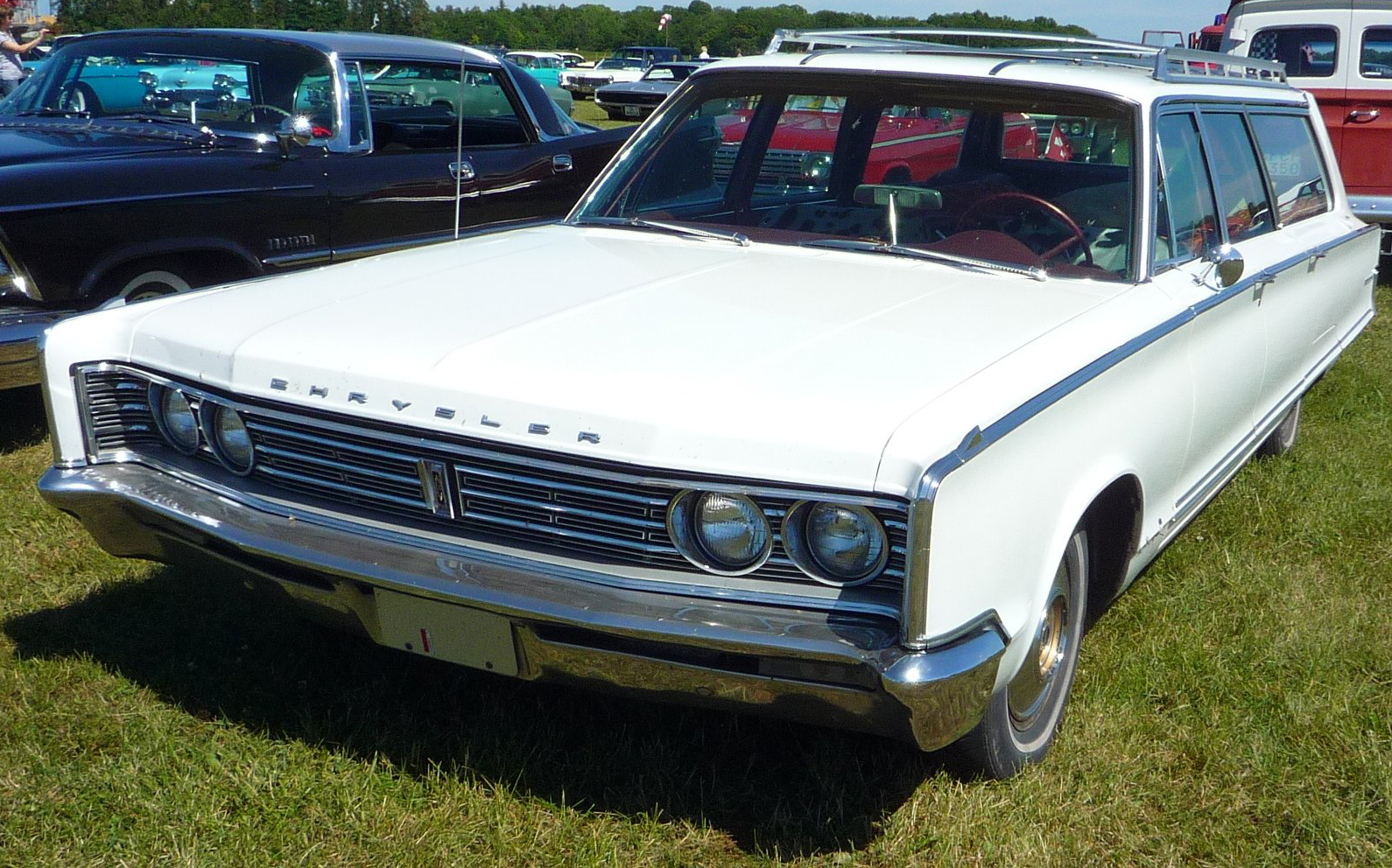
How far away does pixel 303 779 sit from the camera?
274cm

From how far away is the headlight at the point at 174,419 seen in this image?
2791mm

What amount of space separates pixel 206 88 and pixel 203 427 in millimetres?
3333

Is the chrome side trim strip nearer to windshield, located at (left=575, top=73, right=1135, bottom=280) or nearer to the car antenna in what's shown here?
windshield, located at (left=575, top=73, right=1135, bottom=280)

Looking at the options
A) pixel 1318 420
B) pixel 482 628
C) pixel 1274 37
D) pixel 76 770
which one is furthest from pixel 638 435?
pixel 1274 37

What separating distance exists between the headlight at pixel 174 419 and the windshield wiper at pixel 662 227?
1461 mm

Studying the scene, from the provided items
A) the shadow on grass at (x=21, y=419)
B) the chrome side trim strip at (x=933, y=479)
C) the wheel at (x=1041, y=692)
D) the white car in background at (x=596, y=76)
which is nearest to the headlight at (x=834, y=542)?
the chrome side trim strip at (x=933, y=479)

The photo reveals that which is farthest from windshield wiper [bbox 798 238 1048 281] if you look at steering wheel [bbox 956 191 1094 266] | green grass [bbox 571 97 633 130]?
green grass [bbox 571 97 633 130]

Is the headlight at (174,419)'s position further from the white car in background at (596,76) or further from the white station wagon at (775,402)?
the white car in background at (596,76)

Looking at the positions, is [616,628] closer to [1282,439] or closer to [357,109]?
[1282,439]

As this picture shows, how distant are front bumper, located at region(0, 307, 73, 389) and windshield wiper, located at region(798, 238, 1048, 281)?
275cm

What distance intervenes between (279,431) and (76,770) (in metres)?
0.89

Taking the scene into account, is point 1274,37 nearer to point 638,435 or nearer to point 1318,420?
point 1318,420

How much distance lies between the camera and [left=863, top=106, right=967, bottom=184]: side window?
365 cm

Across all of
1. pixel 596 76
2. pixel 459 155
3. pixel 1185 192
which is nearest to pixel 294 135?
pixel 459 155
